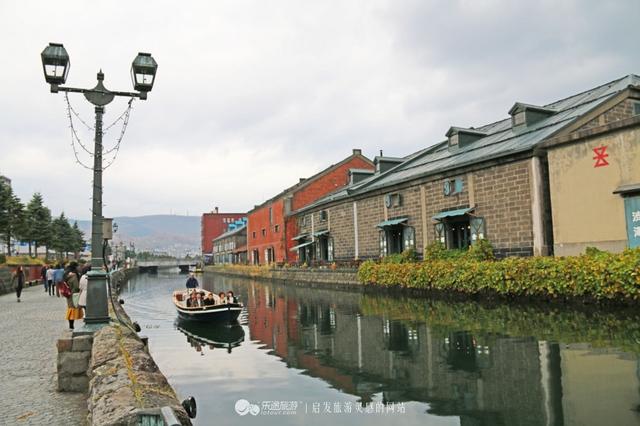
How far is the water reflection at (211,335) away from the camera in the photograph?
46.0 ft

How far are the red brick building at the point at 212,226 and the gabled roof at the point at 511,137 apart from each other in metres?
88.5

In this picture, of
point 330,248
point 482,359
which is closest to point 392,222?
point 330,248

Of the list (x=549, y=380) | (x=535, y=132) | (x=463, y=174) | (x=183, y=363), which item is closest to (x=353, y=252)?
(x=463, y=174)

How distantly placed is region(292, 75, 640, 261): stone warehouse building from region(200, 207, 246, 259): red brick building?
283ft

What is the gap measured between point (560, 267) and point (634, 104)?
425 inches

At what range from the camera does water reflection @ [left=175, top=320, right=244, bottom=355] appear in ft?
46.0

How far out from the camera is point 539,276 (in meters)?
16.7

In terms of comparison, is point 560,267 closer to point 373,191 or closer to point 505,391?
point 505,391

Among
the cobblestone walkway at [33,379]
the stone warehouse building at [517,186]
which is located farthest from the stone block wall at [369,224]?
the cobblestone walkway at [33,379]

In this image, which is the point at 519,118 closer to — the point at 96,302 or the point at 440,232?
the point at 440,232

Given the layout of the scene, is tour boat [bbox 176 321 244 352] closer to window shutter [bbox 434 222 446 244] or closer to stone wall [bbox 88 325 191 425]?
stone wall [bbox 88 325 191 425]

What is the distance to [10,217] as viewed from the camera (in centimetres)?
3838

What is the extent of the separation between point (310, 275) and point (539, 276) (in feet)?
70.9

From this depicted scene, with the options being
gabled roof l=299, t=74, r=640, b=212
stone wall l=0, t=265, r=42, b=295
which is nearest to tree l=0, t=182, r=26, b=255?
stone wall l=0, t=265, r=42, b=295
